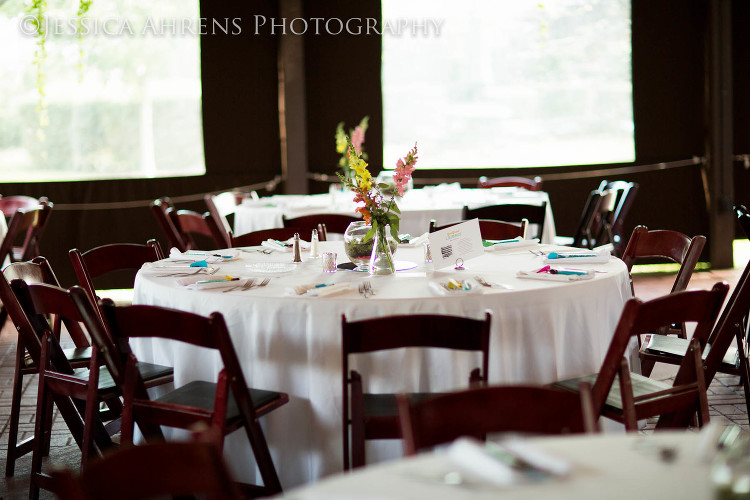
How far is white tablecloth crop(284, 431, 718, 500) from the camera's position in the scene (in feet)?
4.87

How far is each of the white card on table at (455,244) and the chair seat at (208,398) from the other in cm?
92

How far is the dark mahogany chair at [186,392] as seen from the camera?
2.68 meters

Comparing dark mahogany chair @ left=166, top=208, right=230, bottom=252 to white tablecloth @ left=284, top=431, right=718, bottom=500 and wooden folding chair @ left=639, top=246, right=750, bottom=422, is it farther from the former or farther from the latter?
white tablecloth @ left=284, top=431, right=718, bottom=500

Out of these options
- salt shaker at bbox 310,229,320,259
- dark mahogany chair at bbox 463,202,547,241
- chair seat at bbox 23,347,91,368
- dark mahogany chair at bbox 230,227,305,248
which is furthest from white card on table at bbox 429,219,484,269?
dark mahogany chair at bbox 463,202,547,241

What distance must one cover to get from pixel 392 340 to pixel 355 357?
42cm

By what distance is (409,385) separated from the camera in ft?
9.96

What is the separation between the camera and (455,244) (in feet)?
11.6

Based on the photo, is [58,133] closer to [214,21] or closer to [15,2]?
[15,2]

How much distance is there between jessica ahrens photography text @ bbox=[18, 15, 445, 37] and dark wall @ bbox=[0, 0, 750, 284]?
6 centimetres

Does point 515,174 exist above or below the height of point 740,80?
below

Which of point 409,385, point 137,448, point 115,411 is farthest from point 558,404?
point 115,411

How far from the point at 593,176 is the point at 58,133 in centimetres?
541

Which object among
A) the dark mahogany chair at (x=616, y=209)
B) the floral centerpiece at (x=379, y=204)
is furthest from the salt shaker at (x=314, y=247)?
the dark mahogany chair at (x=616, y=209)

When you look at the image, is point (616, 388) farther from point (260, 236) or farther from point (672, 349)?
point (260, 236)
